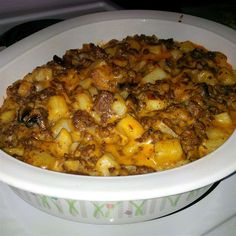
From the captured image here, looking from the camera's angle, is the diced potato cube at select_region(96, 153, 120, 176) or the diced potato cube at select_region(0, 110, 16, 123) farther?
the diced potato cube at select_region(0, 110, 16, 123)

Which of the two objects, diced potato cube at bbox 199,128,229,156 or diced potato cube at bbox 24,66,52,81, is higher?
diced potato cube at bbox 24,66,52,81

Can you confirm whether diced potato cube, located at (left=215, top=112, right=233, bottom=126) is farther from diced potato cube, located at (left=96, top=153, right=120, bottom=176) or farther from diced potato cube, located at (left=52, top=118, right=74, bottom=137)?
diced potato cube, located at (left=52, top=118, right=74, bottom=137)

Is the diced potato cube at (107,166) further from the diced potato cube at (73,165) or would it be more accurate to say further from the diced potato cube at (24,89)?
the diced potato cube at (24,89)

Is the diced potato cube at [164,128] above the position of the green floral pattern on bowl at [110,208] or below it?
above

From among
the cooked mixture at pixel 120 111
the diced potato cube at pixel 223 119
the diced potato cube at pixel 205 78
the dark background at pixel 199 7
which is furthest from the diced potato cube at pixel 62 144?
the dark background at pixel 199 7

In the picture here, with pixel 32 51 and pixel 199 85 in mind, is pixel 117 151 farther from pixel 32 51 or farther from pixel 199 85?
pixel 32 51

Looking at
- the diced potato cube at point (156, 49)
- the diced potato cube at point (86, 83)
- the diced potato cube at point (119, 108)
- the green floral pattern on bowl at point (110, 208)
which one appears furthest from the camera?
the diced potato cube at point (156, 49)

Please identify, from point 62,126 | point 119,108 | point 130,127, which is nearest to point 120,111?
point 119,108

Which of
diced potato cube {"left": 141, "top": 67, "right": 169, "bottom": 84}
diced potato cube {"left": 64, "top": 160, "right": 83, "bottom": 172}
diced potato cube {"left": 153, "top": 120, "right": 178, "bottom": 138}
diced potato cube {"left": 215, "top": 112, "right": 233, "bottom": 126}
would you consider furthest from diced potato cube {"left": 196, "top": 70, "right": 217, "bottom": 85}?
diced potato cube {"left": 64, "top": 160, "right": 83, "bottom": 172}
